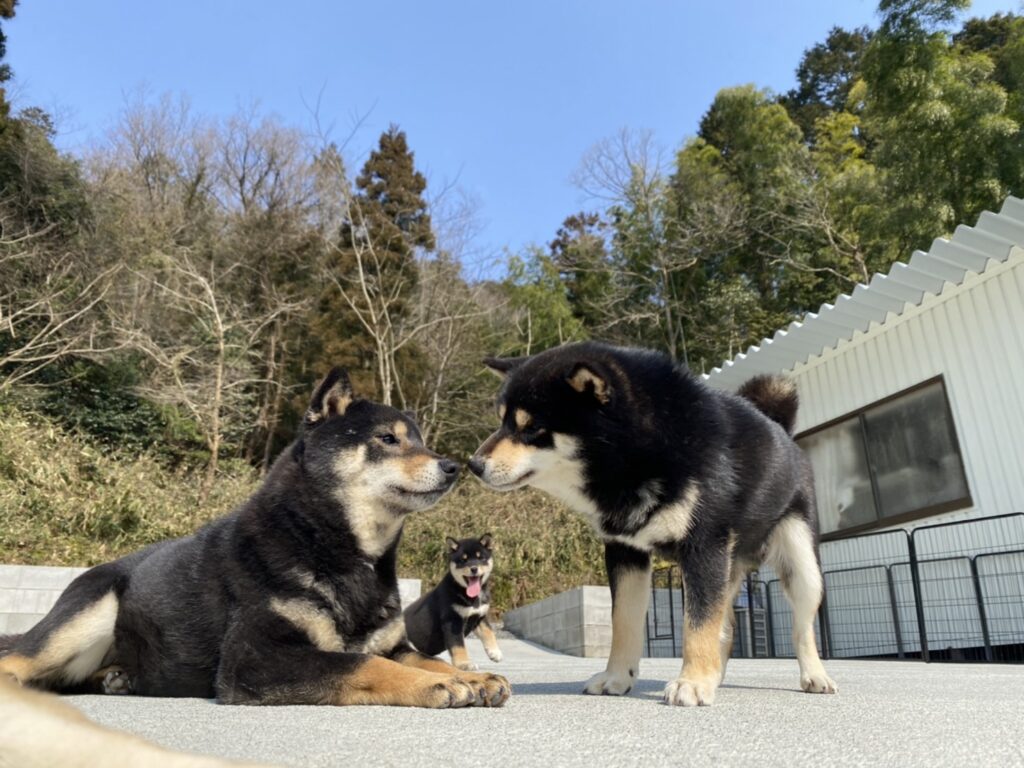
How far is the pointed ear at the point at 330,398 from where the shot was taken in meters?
3.45

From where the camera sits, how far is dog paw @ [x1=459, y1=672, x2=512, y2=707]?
2.52 metres

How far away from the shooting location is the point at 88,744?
2.55 ft

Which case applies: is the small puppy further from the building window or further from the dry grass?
the dry grass

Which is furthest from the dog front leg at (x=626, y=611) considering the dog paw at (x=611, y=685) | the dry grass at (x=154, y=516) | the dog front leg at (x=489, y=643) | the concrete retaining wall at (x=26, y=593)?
the dry grass at (x=154, y=516)

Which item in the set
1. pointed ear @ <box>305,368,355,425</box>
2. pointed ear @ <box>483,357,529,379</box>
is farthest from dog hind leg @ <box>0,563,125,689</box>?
pointed ear @ <box>483,357,529,379</box>

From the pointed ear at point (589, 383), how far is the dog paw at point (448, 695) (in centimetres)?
124

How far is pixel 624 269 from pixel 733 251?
360 centimetres

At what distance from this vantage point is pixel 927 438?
27.5ft

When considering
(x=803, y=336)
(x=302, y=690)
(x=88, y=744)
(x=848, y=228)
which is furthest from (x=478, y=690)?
(x=848, y=228)

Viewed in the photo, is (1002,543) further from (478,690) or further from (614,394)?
(478,690)

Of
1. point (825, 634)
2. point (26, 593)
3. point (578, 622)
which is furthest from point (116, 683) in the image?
point (825, 634)

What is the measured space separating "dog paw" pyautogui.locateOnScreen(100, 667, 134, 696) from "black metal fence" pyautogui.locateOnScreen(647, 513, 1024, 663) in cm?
621

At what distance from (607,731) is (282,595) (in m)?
1.52

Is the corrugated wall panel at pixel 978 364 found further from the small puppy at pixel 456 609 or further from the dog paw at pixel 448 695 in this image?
the dog paw at pixel 448 695
